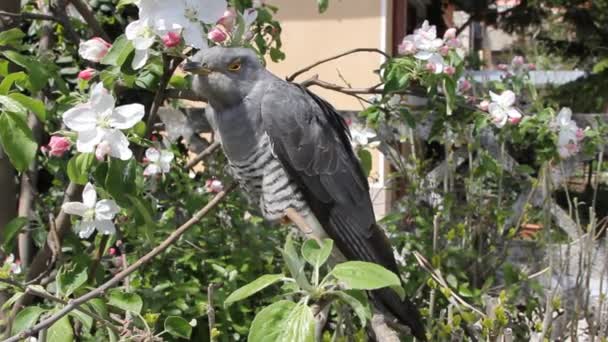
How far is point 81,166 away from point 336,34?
4.39 metres

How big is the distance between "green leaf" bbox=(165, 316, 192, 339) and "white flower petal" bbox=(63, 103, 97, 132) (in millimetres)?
358

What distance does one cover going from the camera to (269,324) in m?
0.74

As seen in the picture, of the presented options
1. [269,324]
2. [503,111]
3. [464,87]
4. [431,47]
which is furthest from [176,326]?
[464,87]

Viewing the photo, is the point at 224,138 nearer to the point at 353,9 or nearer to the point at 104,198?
the point at 104,198

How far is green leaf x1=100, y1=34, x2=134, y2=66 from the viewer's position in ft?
3.85

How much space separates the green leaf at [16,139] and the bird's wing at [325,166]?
2.54 feet

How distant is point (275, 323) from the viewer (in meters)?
0.74

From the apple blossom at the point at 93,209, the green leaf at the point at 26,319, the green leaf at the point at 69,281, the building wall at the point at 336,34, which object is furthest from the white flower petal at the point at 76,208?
the building wall at the point at 336,34

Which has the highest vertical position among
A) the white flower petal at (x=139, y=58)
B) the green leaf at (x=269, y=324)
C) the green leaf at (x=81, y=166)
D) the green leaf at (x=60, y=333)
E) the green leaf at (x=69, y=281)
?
the white flower petal at (x=139, y=58)

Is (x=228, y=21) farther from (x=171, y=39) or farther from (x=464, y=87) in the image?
(x=464, y=87)

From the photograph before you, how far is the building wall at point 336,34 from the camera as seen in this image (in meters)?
5.08

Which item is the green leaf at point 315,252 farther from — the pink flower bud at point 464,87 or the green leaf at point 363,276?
the pink flower bud at point 464,87

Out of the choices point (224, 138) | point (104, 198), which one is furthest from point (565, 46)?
point (104, 198)

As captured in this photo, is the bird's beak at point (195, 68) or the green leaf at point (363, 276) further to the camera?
the bird's beak at point (195, 68)
